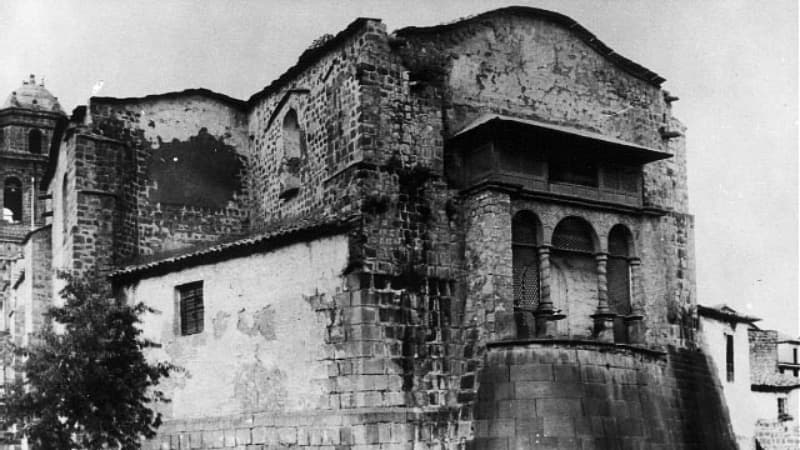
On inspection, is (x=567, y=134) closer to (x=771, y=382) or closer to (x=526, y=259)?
(x=526, y=259)

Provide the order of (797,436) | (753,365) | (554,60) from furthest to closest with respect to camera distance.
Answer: (753,365), (797,436), (554,60)

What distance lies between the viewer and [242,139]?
2412cm

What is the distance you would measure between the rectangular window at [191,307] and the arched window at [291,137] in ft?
11.8

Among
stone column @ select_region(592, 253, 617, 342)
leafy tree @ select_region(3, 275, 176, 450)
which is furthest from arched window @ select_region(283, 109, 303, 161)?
stone column @ select_region(592, 253, 617, 342)

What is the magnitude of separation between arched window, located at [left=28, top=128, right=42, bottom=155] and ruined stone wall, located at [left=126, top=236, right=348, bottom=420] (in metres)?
19.8

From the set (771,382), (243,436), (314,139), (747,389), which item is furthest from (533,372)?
(771,382)

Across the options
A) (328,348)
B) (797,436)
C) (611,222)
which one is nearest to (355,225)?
(328,348)

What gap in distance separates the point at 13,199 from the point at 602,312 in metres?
25.9

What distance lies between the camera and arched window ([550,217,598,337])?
20.0 metres

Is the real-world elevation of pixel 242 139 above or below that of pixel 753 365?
above

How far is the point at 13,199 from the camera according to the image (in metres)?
38.4

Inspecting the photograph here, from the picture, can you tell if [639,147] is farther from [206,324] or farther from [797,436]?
[797,436]

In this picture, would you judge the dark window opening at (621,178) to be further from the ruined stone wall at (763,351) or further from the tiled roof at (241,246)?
the ruined stone wall at (763,351)

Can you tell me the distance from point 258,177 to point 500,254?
729cm
